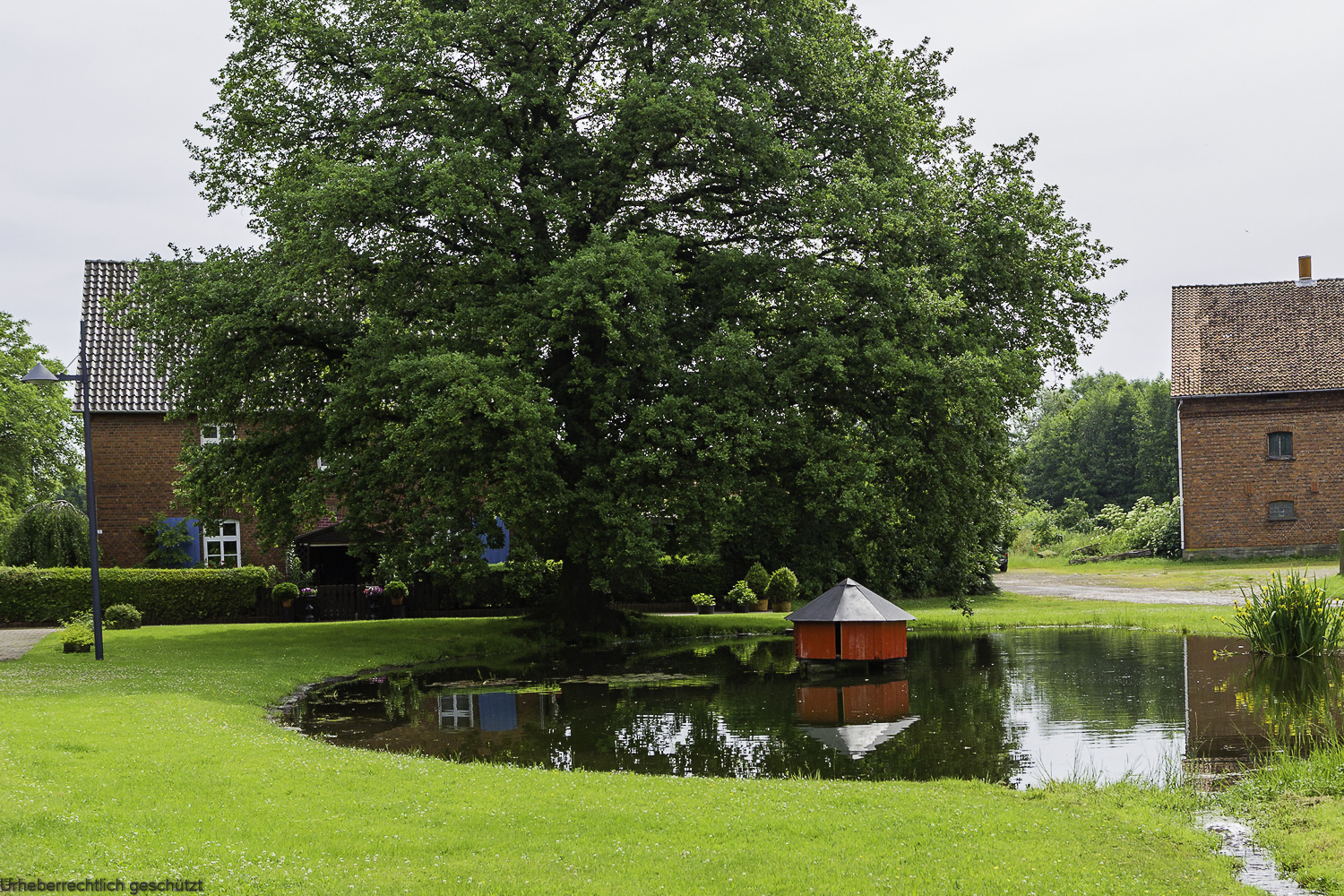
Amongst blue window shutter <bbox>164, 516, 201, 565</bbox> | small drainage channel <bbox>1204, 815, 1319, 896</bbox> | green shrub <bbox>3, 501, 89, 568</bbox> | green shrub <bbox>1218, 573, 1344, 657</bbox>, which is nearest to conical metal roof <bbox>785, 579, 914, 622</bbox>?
green shrub <bbox>1218, 573, 1344, 657</bbox>

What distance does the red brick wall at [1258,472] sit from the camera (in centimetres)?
3941

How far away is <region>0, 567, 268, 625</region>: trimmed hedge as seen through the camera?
2678 centimetres

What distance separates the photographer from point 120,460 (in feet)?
107

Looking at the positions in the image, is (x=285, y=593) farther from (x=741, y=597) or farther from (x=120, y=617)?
(x=741, y=597)

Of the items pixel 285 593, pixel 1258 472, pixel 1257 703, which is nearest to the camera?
pixel 1257 703

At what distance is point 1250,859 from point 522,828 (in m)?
4.97

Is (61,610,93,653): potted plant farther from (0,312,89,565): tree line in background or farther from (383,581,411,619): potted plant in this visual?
(0,312,89,565): tree line in background

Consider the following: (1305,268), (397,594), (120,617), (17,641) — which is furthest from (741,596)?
(1305,268)

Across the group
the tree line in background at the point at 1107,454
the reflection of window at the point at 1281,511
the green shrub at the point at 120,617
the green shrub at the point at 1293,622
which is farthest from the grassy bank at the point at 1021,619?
the tree line in background at the point at 1107,454

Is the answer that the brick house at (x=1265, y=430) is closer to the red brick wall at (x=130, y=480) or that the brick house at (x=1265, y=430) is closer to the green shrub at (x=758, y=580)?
the green shrub at (x=758, y=580)

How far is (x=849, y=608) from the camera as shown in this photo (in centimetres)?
1861

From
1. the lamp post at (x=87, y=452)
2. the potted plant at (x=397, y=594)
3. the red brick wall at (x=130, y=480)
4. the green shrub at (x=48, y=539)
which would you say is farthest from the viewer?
the red brick wall at (x=130, y=480)

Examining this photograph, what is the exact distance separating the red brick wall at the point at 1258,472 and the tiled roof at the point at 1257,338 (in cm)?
56

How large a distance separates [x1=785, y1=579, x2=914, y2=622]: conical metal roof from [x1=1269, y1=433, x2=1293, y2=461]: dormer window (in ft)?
89.7
